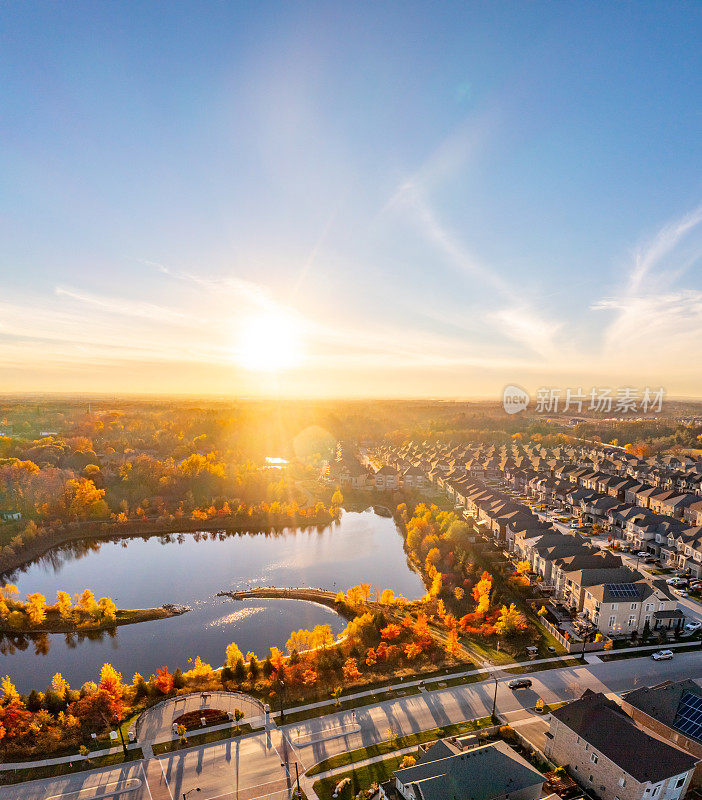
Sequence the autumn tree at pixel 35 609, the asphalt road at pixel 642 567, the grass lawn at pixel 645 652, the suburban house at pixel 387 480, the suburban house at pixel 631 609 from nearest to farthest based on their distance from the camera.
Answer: the grass lawn at pixel 645 652 → the suburban house at pixel 631 609 → the asphalt road at pixel 642 567 → the autumn tree at pixel 35 609 → the suburban house at pixel 387 480

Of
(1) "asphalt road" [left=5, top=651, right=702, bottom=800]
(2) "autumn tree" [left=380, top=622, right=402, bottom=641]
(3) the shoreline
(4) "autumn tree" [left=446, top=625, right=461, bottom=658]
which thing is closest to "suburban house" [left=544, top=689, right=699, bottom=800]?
(1) "asphalt road" [left=5, top=651, right=702, bottom=800]

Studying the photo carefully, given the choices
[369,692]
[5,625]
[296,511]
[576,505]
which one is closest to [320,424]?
[296,511]

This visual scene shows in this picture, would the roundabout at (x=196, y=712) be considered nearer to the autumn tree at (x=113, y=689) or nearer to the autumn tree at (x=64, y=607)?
the autumn tree at (x=113, y=689)

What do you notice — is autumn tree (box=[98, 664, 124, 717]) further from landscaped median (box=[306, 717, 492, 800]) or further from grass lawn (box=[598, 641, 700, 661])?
grass lawn (box=[598, 641, 700, 661])

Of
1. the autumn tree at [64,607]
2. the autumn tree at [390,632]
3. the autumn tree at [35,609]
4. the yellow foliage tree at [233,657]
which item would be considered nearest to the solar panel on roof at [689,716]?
the autumn tree at [390,632]

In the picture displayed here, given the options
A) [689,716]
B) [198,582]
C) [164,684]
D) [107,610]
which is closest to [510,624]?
[689,716]

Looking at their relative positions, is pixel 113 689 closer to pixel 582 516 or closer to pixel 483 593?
pixel 483 593
